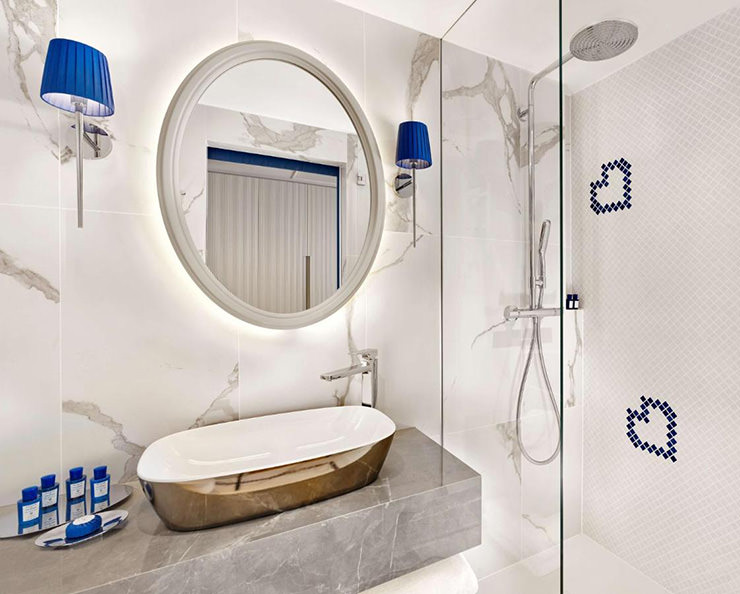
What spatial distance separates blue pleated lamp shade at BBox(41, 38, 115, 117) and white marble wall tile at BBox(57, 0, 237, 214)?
12cm

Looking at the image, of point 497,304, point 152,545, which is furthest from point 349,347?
point 152,545

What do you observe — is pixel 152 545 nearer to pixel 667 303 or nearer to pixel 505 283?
pixel 505 283

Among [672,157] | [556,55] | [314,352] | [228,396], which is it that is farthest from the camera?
[314,352]

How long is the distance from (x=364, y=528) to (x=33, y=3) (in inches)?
60.9

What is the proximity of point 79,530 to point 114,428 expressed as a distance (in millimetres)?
303

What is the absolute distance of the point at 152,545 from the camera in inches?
28.9

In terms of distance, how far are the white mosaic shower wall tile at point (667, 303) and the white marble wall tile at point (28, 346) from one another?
1461mm

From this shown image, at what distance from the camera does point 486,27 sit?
1.20m

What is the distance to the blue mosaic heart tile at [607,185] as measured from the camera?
3.80 feet

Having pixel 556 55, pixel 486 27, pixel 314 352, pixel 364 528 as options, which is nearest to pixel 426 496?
pixel 364 528

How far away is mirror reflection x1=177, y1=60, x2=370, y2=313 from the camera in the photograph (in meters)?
1.11

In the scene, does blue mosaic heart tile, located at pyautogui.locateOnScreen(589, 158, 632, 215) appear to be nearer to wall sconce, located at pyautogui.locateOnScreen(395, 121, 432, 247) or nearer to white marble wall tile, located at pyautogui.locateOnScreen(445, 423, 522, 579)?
wall sconce, located at pyautogui.locateOnScreen(395, 121, 432, 247)

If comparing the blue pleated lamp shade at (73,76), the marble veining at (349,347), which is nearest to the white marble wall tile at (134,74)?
the blue pleated lamp shade at (73,76)

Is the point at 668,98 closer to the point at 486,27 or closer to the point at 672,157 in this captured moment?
the point at 672,157
